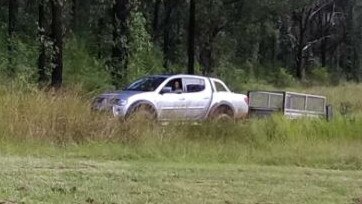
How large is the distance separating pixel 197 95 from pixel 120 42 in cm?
805

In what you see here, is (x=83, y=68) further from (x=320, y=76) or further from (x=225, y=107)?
(x=320, y=76)

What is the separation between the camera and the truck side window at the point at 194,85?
19859 mm

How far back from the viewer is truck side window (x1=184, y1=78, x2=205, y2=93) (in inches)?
782

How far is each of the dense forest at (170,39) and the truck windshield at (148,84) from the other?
2.77m

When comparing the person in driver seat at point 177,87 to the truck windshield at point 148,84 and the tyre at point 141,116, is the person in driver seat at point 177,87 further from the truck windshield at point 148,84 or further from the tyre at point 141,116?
the tyre at point 141,116

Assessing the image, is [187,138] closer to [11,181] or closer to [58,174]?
[58,174]

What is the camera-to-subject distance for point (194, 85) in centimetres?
2009

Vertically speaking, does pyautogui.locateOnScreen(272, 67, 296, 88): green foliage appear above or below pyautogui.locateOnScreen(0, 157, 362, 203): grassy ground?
above

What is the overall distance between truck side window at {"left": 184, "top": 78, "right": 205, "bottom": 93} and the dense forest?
3.78 meters

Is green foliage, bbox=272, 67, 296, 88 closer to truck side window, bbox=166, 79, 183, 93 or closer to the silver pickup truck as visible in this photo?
the silver pickup truck

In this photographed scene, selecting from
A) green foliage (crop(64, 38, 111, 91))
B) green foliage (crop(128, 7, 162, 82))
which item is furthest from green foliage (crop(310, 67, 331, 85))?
green foliage (crop(128, 7, 162, 82))

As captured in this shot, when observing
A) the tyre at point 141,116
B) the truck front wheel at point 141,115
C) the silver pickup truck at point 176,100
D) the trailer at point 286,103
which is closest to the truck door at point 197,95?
the silver pickup truck at point 176,100

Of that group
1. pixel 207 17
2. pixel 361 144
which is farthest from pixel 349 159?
pixel 207 17

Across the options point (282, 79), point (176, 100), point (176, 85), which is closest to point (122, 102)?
point (176, 100)
